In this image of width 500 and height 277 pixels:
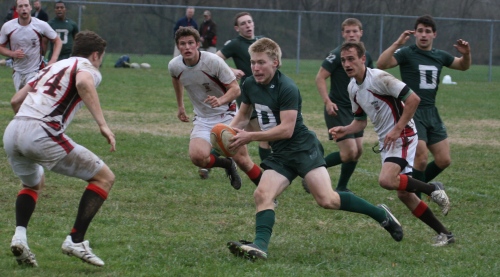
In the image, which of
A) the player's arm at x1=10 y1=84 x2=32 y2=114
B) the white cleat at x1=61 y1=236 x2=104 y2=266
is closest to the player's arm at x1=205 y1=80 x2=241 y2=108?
the player's arm at x1=10 y1=84 x2=32 y2=114

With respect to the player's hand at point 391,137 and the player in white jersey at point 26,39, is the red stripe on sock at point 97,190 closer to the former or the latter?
the player's hand at point 391,137

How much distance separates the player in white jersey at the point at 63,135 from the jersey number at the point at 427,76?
360 cm

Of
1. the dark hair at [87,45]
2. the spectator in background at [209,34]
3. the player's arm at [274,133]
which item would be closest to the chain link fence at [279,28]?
the spectator in background at [209,34]

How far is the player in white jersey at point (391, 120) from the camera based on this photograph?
255 inches

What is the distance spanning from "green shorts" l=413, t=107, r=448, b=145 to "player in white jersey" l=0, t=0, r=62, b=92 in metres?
5.72

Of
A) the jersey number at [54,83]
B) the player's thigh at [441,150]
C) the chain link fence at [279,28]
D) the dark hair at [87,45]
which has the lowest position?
the chain link fence at [279,28]

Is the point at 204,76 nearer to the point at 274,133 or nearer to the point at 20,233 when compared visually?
the point at 274,133

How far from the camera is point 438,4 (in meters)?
39.8

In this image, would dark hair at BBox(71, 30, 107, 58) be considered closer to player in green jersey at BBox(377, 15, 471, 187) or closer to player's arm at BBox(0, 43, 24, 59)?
player in green jersey at BBox(377, 15, 471, 187)

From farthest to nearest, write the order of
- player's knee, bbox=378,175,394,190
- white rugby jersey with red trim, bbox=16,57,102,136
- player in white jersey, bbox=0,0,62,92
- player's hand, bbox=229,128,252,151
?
player in white jersey, bbox=0,0,62,92 → player's knee, bbox=378,175,394,190 → player's hand, bbox=229,128,252,151 → white rugby jersey with red trim, bbox=16,57,102,136

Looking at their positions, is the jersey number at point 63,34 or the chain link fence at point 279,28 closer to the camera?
the jersey number at point 63,34

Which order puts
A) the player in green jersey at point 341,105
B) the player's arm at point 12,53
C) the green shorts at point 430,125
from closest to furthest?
the green shorts at point 430,125 < the player in green jersey at point 341,105 < the player's arm at point 12,53

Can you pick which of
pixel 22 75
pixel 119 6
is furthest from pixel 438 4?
pixel 22 75

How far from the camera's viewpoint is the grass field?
569cm
